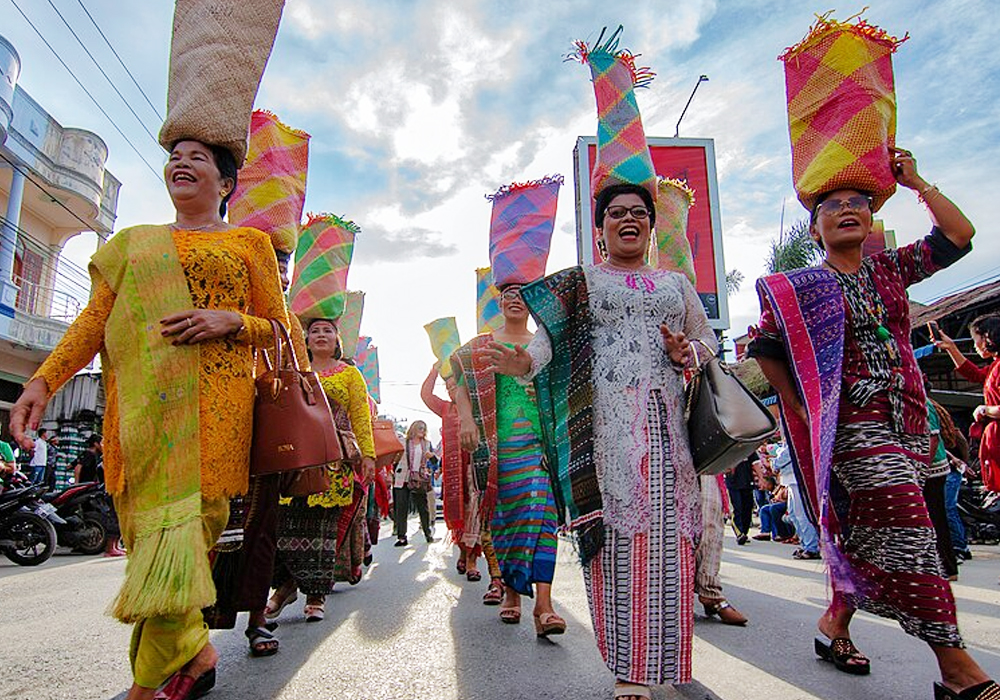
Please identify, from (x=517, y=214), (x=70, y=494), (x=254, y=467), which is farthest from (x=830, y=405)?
(x=70, y=494)

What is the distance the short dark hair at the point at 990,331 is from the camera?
563 cm

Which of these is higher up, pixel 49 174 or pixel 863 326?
pixel 49 174

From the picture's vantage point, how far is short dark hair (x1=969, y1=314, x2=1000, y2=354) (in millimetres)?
5633

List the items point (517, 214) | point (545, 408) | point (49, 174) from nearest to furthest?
point (545, 408) < point (517, 214) < point (49, 174)

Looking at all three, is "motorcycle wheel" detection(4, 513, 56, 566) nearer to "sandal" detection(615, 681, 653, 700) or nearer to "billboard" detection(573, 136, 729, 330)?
"billboard" detection(573, 136, 729, 330)

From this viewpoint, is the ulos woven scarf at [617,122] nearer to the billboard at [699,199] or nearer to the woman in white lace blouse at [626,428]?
the woman in white lace blouse at [626,428]

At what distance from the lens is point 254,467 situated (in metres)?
2.64

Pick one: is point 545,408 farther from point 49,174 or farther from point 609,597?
point 49,174

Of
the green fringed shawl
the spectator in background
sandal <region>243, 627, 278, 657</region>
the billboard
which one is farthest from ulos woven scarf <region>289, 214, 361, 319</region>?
the spectator in background

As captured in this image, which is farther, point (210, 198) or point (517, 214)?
point (517, 214)

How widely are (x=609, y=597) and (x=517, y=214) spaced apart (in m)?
3.58

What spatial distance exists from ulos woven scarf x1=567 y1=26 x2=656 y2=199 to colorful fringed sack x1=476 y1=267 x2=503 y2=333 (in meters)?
3.48

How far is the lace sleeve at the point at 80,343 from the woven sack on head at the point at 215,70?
0.67 meters

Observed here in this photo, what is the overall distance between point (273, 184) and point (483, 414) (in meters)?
1.96
